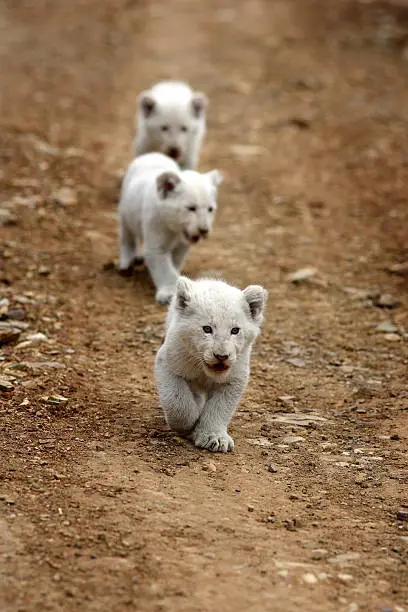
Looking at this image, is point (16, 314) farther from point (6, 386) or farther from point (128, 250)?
point (128, 250)

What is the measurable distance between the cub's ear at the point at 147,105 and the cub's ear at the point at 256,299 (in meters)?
5.87

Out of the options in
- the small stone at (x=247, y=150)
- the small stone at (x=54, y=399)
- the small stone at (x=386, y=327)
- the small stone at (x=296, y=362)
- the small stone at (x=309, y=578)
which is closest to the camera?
the small stone at (x=309, y=578)

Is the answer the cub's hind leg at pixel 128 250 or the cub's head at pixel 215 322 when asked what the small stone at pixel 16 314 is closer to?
the cub's hind leg at pixel 128 250

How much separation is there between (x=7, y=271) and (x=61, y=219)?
1.73 m

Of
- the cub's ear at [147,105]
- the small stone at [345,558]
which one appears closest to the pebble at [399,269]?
the cub's ear at [147,105]

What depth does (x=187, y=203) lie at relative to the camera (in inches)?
369

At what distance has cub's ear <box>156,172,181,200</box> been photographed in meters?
9.37

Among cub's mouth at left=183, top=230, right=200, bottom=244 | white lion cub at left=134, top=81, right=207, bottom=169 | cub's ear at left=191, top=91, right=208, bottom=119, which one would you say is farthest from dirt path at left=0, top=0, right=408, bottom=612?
cub's ear at left=191, top=91, right=208, bottom=119

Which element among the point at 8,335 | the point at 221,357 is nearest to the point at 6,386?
the point at 8,335

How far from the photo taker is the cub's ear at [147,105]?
39.4ft

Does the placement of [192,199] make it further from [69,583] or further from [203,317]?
[69,583]

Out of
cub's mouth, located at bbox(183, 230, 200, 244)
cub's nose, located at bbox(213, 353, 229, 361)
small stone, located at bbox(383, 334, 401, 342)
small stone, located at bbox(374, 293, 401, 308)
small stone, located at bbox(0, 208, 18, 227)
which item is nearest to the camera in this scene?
cub's nose, located at bbox(213, 353, 229, 361)

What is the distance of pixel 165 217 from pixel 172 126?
2.71 metres

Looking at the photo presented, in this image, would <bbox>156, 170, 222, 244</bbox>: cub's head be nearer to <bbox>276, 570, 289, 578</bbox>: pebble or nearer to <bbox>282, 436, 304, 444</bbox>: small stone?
<bbox>282, 436, 304, 444</bbox>: small stone
